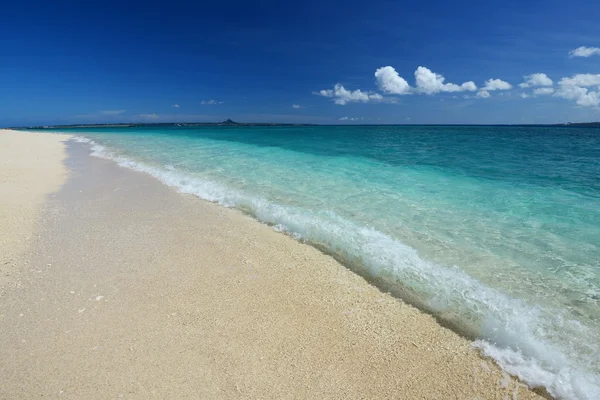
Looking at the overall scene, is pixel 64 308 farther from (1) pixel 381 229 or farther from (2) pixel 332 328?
(1) pixel 381 229

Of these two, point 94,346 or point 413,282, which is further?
point 413,282

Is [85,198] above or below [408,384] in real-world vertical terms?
above

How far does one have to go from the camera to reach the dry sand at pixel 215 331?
265 centimetres

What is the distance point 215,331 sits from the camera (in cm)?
328

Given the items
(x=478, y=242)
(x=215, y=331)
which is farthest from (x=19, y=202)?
(x=478, y=242)

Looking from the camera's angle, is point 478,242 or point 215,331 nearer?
point 215,331

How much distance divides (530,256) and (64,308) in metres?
6.87

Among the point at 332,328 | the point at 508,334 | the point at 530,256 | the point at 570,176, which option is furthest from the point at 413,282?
the point at 570,176

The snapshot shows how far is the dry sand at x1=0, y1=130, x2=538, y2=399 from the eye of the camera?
2654 millimetres

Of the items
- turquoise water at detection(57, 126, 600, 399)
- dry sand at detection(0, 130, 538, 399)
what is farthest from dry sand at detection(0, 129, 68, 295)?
turquoise water at detection(57, 126, 600, 399)

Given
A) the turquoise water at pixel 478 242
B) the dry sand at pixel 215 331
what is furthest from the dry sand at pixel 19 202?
the turquoise water at pixel 478 242

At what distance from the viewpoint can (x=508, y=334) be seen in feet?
10.7

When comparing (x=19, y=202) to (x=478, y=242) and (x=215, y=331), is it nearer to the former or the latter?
(x=215, y=331)

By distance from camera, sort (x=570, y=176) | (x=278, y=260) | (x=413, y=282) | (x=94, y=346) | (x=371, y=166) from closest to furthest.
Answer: (x=94, y=346) < (x=413, y=282) < (x=278, y=260) < (x=570, y=176) < (x=371, y=166)
